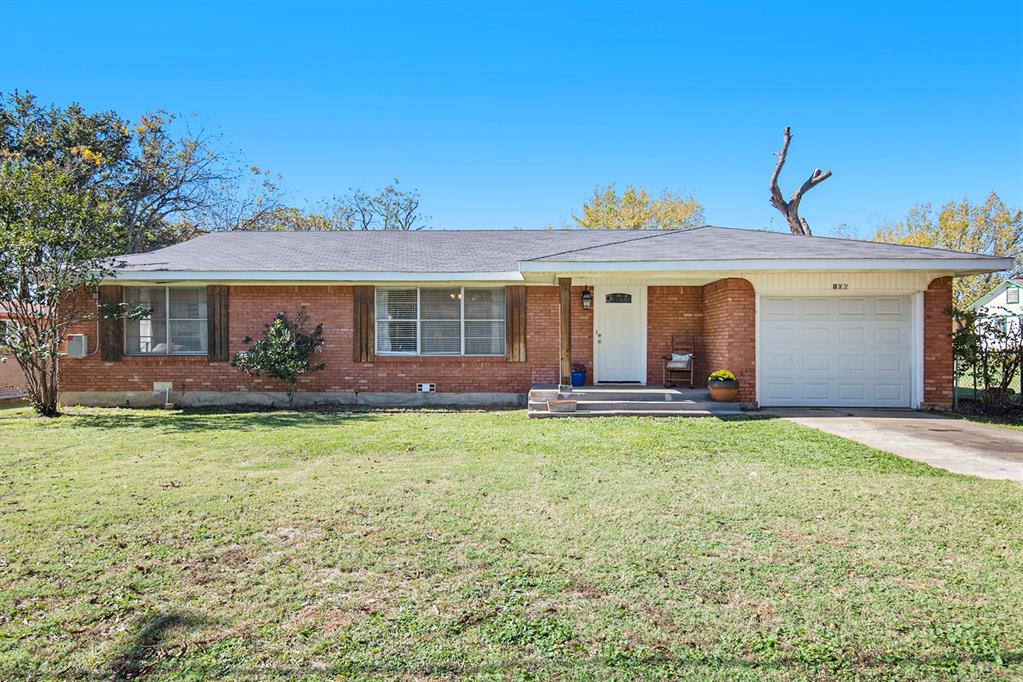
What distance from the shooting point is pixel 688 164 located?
30547mm

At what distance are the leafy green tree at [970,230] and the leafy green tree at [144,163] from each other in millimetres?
29857

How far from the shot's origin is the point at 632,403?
10.7m

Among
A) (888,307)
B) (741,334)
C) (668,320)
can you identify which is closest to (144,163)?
(668,320)

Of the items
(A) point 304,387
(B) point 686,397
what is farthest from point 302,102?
(B) point 686,397

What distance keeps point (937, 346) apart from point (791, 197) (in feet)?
56.7

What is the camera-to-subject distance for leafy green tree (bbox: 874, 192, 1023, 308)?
2470 cm

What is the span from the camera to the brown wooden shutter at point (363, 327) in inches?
491

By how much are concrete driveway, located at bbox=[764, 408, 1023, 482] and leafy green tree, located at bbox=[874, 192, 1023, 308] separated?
18.5 meters

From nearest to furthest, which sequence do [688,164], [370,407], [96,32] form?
[370,407] < [96,32] < [688,164]

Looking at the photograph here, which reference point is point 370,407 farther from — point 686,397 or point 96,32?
point 96,32

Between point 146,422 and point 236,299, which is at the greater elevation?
point 236,299

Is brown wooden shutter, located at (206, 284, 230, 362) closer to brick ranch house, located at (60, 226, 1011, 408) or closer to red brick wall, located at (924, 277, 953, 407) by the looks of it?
brick ranch house, located at (60, 226, 1011, 408)

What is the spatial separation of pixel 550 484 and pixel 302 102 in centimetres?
1994

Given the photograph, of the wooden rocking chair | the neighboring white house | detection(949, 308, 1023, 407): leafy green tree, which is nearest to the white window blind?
the wooden rocking chair
